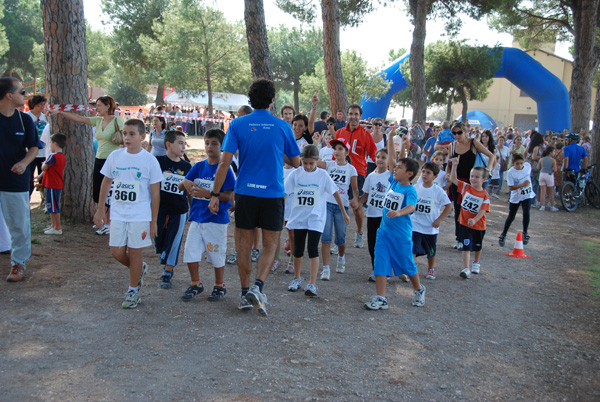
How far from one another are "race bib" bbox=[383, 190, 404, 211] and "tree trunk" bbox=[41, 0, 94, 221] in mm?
5262

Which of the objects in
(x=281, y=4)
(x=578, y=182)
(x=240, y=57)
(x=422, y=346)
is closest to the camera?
(x=422, y=346)

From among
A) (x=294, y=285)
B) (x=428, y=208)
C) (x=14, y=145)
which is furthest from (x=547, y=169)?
(x=14, y=145)

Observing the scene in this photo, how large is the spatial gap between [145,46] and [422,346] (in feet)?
105

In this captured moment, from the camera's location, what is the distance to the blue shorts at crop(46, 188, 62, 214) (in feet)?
25.3

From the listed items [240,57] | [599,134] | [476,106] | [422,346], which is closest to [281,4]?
[240,57]

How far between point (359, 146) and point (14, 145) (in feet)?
15.6

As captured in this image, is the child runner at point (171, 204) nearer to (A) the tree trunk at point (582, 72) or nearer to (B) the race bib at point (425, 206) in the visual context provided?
(B) the race bib at point (425, 206)

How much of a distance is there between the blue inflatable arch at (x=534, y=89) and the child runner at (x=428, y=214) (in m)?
21.4

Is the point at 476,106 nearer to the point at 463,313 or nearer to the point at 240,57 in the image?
the point at 240,57

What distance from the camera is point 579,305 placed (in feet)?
20.1

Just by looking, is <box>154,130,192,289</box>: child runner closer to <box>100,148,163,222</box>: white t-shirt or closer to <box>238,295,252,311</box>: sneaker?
<box>100,148,163,222</box>: white t-shirt

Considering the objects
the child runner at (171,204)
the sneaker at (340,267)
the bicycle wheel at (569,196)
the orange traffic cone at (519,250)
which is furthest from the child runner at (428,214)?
the bicycle wheel at (569,196)

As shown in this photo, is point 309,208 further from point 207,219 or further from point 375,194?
point 375,194

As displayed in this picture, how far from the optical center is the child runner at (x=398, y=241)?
5418mm
